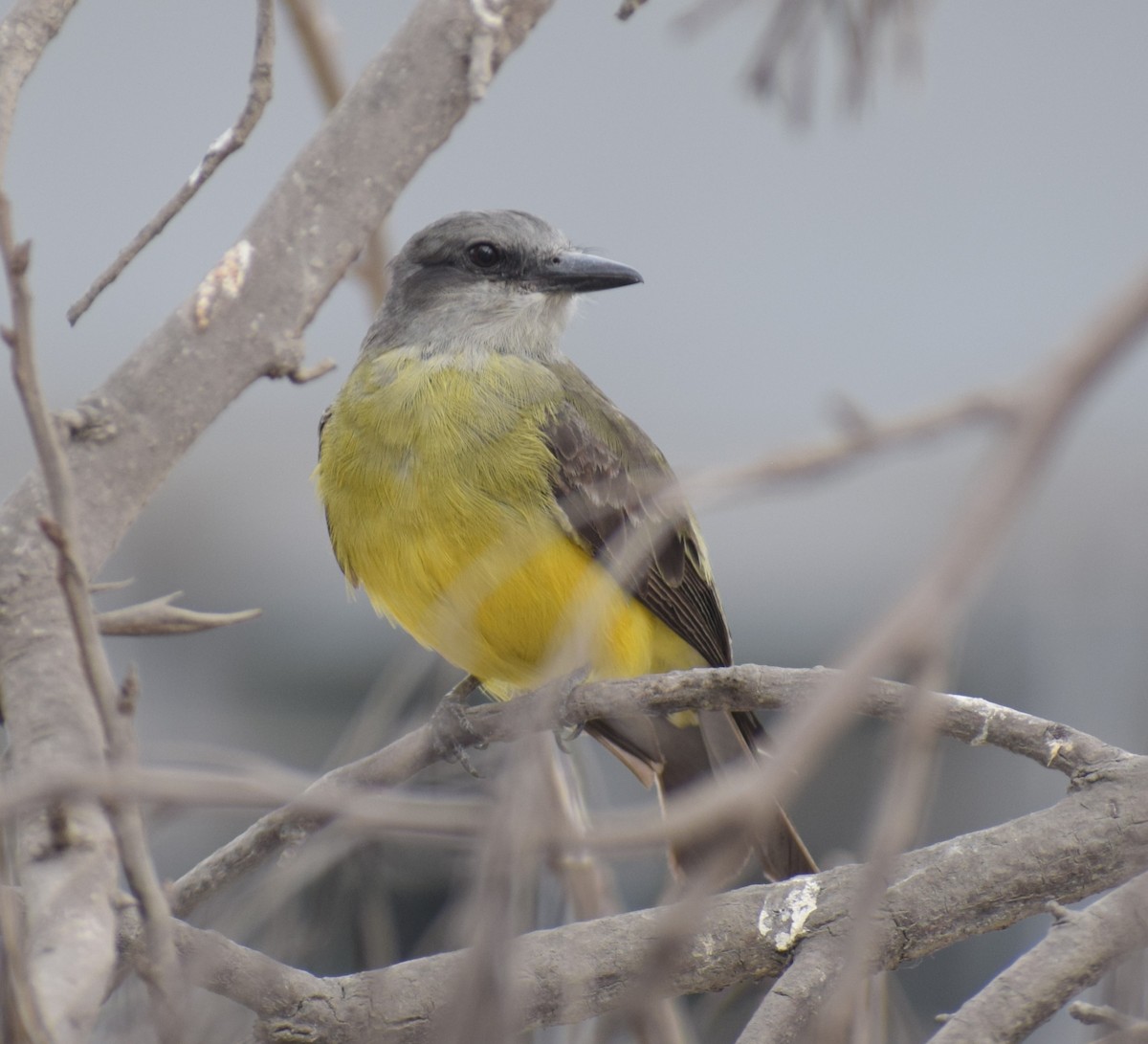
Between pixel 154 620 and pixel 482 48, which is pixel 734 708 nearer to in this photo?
pixel 154 620

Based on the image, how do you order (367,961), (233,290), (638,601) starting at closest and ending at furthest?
(233,290)
(367,961)
(638,601)

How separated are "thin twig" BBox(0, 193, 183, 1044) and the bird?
1728mm

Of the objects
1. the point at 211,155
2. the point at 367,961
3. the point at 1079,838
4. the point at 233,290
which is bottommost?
the point at 367,961

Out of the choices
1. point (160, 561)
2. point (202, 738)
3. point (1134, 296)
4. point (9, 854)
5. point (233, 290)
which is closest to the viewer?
point (1134, 296)

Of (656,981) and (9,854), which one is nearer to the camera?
(656,981)

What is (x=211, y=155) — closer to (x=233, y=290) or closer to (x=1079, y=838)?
(x=233, y=290)

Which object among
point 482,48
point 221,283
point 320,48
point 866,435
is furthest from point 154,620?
point 320,48

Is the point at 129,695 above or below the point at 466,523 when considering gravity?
below

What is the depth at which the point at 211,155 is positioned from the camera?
2242 mm

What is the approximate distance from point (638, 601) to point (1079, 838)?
153 cm

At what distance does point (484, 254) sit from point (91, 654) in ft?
10.1

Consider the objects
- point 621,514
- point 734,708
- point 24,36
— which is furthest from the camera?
point 621,514

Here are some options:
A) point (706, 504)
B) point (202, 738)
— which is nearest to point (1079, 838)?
point (706, 504)

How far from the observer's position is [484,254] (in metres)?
4.11
